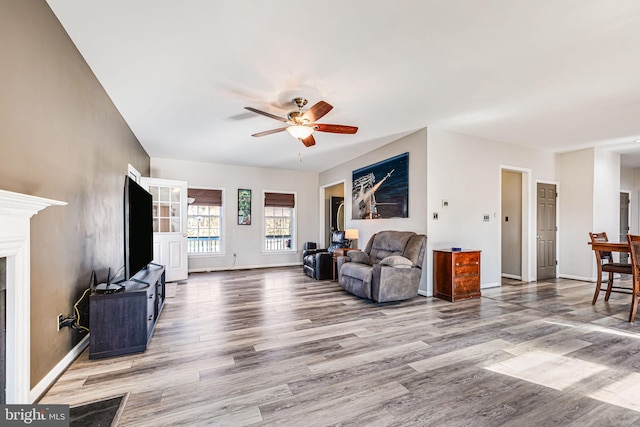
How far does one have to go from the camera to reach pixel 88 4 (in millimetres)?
1818

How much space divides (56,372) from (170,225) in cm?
375

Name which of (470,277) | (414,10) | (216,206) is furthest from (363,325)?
(216,206)

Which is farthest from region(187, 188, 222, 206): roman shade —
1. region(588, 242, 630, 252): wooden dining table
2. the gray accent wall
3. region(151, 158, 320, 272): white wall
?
region(588, 242, 630, 252): wooden dining table

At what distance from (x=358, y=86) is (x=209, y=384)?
2954 mm

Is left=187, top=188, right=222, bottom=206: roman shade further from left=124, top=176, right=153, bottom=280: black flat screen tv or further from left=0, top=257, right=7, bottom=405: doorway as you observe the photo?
left=0, top=257, right=7, bottom=405: doorway

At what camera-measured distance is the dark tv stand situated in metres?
2.29

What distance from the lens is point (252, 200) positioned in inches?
277

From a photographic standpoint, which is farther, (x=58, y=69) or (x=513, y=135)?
(x=513, y=135)

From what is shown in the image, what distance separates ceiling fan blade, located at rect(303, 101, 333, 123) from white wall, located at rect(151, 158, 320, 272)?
422cm

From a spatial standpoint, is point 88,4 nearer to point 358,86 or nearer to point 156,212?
point 358,86

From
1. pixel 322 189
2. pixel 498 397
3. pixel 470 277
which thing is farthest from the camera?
pixel 322 189

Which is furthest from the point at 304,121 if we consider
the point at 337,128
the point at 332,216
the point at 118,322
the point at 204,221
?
the point at 332,216

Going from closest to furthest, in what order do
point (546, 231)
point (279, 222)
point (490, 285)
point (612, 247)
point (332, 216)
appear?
1. point (612, 247)
2. point (490, 285)
3. point (546, 231)
4. point (279, 222)
5. point (332, 216)

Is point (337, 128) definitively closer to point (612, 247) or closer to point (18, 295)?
point (18, 295)
